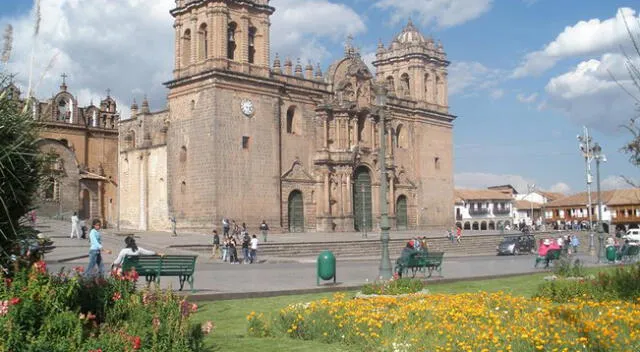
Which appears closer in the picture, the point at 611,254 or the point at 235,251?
the point at 611,254

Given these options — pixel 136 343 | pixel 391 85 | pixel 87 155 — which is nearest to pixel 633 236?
pixel 391 85

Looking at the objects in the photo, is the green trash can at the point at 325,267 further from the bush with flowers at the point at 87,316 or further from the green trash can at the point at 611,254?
the green trash can at the point at 611,254

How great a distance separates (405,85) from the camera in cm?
5269

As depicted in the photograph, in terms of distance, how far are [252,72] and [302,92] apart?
5042mm

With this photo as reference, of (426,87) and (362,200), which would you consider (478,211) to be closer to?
(426,87)

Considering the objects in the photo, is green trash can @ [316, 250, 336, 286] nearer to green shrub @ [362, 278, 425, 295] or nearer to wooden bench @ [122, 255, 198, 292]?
wooden bench @ [122, 255, 198, 292]

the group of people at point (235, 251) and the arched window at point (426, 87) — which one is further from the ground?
the arched window at point (426, 87)

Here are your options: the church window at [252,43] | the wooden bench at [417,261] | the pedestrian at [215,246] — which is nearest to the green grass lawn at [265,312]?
the wooden bench at [417,261]

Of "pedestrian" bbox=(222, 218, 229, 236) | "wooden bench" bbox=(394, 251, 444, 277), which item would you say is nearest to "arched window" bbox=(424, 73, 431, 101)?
"pedestrian" bbox=(222, 218, 229, 236)

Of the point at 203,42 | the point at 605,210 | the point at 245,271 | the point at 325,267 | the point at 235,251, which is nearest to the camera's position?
the point at 325,267

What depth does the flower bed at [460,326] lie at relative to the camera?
7523 mm

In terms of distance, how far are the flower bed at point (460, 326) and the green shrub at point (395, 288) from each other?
1.90m

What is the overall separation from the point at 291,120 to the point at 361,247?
1208 cm

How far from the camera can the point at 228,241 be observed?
2673cm
